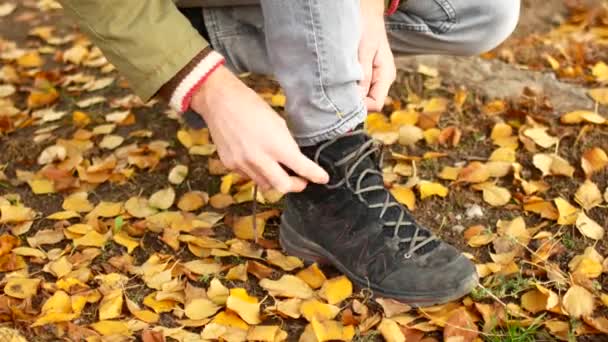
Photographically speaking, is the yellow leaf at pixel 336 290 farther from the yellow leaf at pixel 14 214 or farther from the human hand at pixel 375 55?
the yellow leaf at pixel 14 214

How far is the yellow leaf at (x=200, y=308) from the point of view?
133 cm

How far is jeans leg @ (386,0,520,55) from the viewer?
1.50 meters

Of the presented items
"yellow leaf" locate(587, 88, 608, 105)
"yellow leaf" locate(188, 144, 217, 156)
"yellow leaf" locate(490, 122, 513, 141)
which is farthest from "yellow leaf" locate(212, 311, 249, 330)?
"yellow leaf" locate(587, 88, 608, 105)

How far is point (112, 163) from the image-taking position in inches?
70.5

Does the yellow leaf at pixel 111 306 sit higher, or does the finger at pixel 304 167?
the finger at pixel 304 167

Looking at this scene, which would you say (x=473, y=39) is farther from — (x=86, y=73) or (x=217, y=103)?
(x=86, y=73)

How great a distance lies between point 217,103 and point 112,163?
2.34 feet

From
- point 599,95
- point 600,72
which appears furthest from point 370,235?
point 600,72

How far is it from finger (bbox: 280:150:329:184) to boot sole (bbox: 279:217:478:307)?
214mm

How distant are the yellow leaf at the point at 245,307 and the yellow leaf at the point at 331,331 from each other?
0.10m

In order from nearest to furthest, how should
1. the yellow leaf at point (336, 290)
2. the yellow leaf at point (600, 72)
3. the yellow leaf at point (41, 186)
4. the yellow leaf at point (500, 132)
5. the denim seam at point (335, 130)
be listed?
the denim seam at point (335, 130) < the yellow leaf at point (336, 290) < the yellow leaf at point (41, 186) < the yellow leaf at point (500, 132) < the yellow leaf at point (600, 72)

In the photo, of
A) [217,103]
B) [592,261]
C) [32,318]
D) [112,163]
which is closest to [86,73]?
[112,163]

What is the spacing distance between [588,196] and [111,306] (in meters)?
0.92

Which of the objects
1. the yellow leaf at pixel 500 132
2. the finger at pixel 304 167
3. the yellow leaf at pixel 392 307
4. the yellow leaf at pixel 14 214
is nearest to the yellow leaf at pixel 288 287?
the yellow leaf at pixel 392 307
